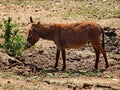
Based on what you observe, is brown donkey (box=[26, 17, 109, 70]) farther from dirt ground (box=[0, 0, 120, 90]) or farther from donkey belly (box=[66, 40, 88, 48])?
dirt ground (box=[0, 0, 120, 90])

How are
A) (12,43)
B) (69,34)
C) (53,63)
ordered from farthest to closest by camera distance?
(12,43) < (53,63) < (69,34)

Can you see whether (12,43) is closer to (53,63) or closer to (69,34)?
(53,63)

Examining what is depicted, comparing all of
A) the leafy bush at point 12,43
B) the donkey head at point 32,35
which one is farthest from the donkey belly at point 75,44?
the leafy bush at point 12,43

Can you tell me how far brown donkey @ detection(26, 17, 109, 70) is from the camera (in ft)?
38.7

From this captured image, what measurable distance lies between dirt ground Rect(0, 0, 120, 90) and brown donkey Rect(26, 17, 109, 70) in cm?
53

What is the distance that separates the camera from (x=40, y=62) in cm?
1238

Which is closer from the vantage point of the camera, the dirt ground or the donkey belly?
the dirt ground

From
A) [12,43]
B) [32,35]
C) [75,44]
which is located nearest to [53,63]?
[75,44]

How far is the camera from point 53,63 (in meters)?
12.5

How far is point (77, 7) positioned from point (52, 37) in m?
7.83

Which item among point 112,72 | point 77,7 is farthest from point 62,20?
point 112,72

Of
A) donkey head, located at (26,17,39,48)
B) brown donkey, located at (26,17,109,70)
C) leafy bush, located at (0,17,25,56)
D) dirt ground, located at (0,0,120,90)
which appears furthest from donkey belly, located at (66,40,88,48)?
leafy bush, located at (0,17,25,56)

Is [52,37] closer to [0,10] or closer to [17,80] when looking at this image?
[17,80]

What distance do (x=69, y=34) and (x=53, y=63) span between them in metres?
1.11
